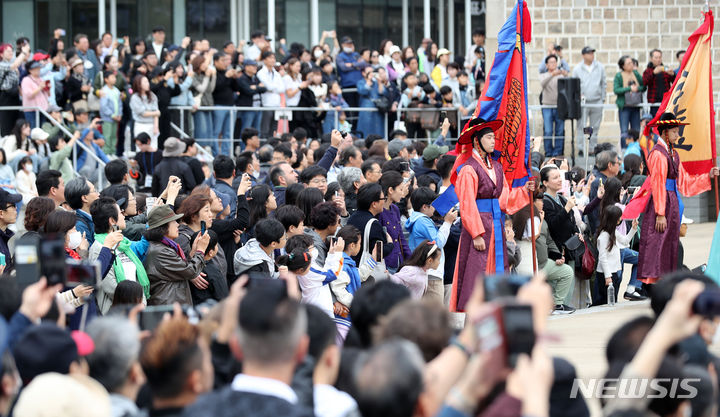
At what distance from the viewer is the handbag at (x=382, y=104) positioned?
16.0 metres

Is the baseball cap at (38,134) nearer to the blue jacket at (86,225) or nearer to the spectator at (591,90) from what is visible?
the blue jacket at (86,225)

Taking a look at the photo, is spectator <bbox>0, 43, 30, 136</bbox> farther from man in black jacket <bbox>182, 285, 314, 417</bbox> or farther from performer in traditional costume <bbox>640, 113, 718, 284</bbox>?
man in black jacket <bbox>182, 285, 314, 417</bbox>

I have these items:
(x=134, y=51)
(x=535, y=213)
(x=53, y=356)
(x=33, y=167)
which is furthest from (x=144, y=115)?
(x=53, y=356)

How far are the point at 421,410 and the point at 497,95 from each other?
625 centimetres

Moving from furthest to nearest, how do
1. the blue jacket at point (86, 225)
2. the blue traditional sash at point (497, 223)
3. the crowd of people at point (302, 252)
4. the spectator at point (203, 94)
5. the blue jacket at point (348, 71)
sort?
the blue jacket at point (348, 71)
the spectator at point (203, 94)
the blue traditional sash at point (497, 223)
the blue jacket at point (86, 225)
the crowd of people at point (302, 252)

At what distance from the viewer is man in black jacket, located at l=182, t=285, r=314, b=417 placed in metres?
3.34

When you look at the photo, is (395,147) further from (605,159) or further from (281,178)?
(281,178)

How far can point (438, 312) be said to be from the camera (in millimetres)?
3861

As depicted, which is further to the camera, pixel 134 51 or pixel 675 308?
pixel 134 51

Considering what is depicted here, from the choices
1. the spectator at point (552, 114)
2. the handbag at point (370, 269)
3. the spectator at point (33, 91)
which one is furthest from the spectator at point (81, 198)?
the spectator at point (552, 114)

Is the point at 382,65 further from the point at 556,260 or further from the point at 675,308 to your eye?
the point at 675,308

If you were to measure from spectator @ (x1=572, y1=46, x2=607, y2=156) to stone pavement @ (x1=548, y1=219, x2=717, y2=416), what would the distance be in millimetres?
5948

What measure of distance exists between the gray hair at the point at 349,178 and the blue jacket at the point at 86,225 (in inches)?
103

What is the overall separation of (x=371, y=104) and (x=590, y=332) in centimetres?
831
